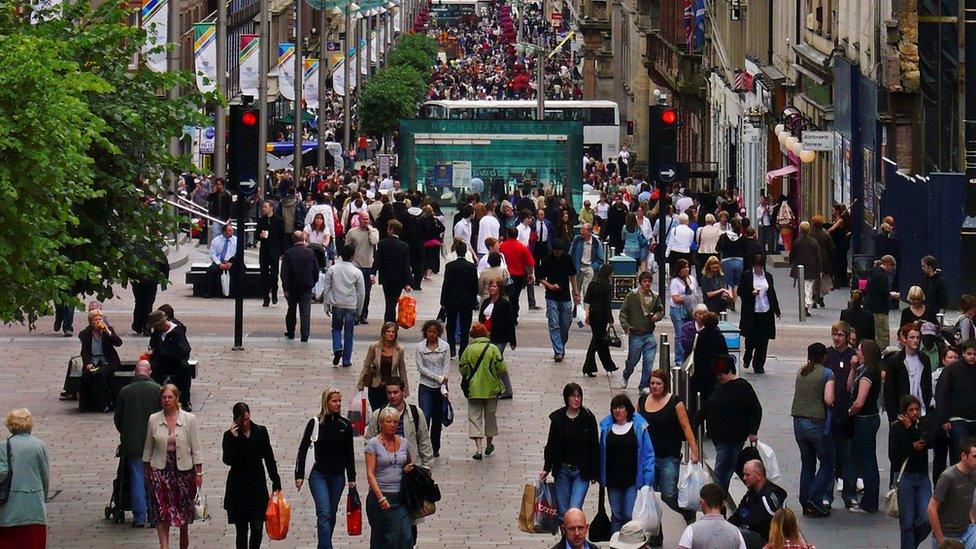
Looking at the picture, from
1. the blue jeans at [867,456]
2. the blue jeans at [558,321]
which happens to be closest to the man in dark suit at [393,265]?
the blue jeans at [558,321]

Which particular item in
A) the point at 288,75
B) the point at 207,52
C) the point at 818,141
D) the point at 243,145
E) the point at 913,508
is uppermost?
the point at 288,75

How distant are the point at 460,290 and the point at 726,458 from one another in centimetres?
865

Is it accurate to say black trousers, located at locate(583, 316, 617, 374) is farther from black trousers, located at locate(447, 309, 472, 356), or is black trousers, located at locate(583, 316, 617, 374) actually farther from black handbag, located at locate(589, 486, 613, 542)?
black handbag, located at locate(589, 486, 613, 542)

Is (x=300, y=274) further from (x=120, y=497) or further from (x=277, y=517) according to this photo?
(x=277, y=517)

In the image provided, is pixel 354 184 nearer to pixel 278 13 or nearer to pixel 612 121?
pixel 612 121

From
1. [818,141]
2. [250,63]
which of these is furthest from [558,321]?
[250,63]

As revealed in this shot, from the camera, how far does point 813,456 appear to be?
60.3 feet

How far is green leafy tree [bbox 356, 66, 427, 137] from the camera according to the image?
88.8 meters

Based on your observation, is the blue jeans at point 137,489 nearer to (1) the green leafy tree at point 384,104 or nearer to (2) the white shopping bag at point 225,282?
(2) the white shopping bag at point 225,282

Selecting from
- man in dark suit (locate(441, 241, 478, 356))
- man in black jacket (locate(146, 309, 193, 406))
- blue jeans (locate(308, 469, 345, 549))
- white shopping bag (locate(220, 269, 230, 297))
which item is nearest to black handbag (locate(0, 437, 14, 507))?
blue jeans (locate(308, 469, 345, 549))

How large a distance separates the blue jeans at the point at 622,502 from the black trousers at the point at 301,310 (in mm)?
11760

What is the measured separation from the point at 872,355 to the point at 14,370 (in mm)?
10622

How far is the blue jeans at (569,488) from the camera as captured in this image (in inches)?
653

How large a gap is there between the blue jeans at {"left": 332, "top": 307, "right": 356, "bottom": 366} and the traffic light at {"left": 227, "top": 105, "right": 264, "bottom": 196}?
8.66ft
